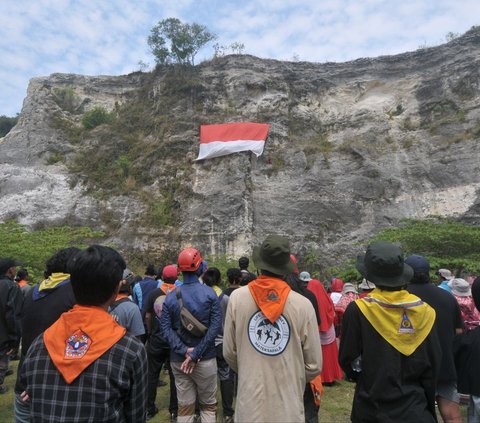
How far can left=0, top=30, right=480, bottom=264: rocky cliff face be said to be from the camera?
20.0 meters

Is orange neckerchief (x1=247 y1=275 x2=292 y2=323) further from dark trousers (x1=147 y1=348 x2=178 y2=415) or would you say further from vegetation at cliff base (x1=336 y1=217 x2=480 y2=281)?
vegetation at cliff base (x1=336 y1=217 x2=480 y2=281)

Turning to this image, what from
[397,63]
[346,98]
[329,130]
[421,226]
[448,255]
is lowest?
[448,255]

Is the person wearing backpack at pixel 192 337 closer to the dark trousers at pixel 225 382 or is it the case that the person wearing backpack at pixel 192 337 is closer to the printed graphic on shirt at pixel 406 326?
the dark trousers at pixel 225 382

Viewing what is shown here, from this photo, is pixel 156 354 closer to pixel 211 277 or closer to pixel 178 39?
pixel 211 277

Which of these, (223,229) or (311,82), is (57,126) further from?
(311,82)

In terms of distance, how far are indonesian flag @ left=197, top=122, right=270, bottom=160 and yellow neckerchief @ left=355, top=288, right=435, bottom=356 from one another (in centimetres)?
2032

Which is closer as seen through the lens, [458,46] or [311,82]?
[458,46]

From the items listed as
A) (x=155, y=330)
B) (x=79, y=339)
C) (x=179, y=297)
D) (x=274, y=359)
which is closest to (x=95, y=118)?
(x=155, y=330)

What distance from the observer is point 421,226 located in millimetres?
13703

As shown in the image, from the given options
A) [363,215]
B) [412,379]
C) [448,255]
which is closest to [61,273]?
[412,379]

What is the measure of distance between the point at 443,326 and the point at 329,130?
971 inches

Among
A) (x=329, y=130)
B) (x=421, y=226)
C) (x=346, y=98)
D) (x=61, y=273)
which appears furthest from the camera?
(x=346, y=98)

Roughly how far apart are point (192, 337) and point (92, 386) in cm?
206

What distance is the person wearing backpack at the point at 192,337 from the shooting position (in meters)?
3.77
